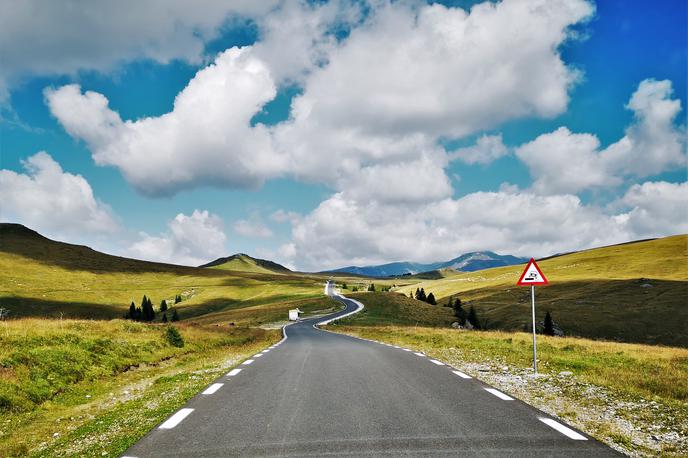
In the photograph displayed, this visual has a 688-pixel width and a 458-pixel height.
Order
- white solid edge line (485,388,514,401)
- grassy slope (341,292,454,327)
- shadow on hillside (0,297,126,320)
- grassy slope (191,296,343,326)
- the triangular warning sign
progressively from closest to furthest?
white solid edge line (485,388,514,401) < the triangular warning sign < grassy slope (341,292,454,327) < grassy slope (191,296,343,326) < shadow on hillside (0,297,126,320)

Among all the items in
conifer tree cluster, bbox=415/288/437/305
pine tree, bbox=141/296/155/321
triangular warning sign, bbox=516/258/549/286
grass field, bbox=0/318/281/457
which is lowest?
pine tree, bbox=141/296/155/321

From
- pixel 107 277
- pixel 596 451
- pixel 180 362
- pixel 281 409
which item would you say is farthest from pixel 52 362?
pixel 107 277

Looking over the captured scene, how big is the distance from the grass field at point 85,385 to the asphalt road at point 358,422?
805mm

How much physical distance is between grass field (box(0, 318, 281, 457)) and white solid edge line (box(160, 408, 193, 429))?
224 mm

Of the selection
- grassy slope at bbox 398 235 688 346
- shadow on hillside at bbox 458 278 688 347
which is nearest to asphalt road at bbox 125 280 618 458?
shadow on hillside at bbox 458 278 688 347

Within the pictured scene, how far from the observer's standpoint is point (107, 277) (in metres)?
174

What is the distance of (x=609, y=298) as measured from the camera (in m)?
117

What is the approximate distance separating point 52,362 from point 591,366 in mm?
16204

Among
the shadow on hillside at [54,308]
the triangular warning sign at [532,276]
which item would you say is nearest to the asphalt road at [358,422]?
the triangular warning sign at [532,276]

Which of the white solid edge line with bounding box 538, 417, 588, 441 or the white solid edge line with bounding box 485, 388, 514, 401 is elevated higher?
the white solid edge line with bounding box 538, 417, 588, 441

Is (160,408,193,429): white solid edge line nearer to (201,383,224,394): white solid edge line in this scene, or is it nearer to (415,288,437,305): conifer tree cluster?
(201,383,224,394): white solid edge line

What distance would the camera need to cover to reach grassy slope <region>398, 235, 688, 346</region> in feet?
305

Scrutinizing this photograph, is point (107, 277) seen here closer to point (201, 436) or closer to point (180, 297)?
point (180, 297)

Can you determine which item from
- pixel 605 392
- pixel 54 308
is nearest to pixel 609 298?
pixel 605 392
